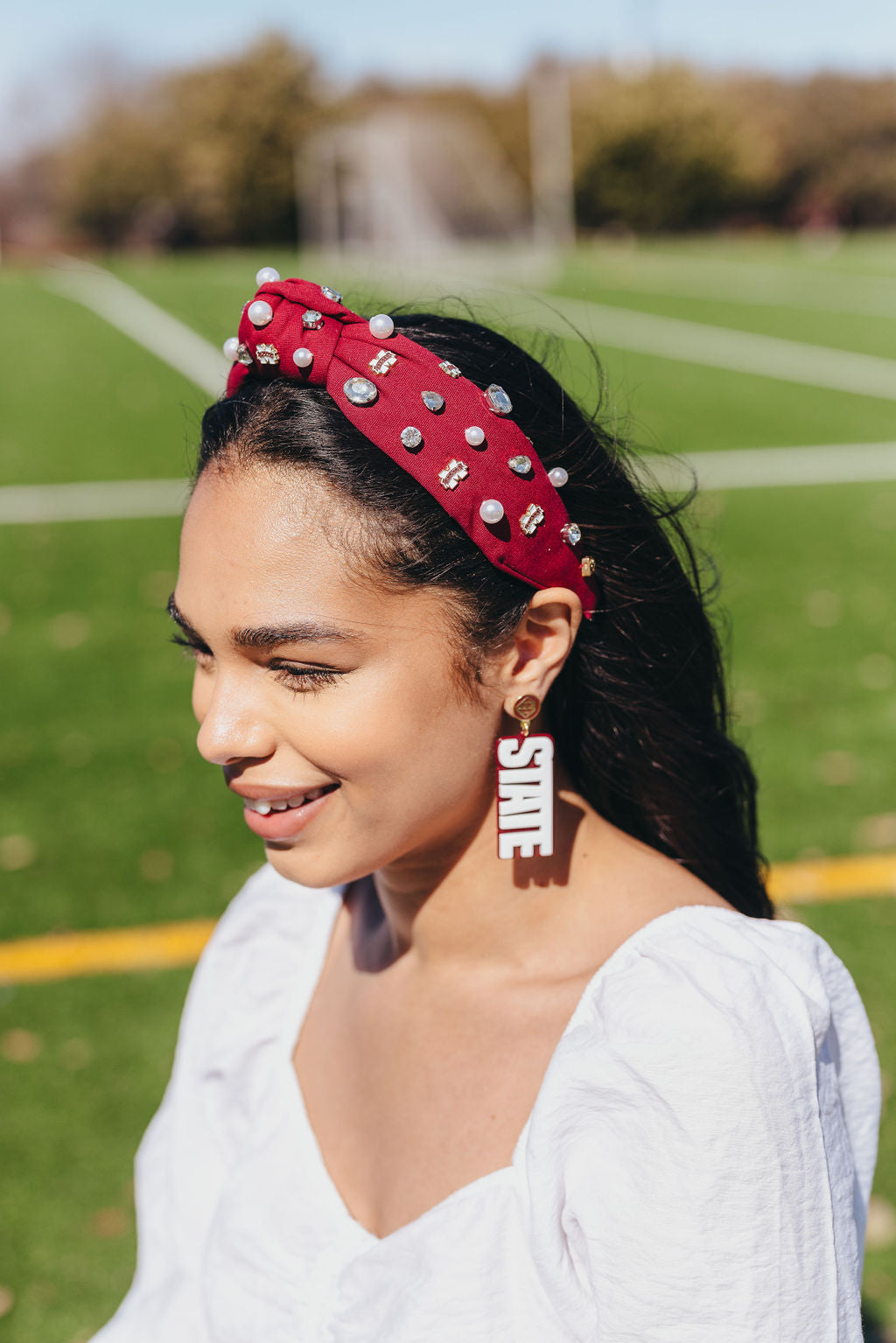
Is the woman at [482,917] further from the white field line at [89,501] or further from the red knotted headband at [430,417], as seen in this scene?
the white field line at [89,501]

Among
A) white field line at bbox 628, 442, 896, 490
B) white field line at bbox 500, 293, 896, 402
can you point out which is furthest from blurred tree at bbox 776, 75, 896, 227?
white field line at bbox 628, 442, 896, 490

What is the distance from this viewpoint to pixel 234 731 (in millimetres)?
1750

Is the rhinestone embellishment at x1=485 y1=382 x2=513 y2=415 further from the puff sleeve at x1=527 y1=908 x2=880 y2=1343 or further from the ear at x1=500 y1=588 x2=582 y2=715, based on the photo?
the puff sleeve at x1=527 y1=908 x2=880 y2=1343

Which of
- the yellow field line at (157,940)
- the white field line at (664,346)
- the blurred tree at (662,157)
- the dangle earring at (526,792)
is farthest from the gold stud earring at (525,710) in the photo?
the blurred tree at (662,157)

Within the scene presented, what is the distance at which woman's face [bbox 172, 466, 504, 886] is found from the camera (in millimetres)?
1707

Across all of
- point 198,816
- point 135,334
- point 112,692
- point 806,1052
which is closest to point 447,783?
point 806,1052

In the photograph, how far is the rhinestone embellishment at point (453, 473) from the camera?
1694mm

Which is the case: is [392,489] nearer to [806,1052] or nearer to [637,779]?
[637,779]

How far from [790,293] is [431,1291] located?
2575cm

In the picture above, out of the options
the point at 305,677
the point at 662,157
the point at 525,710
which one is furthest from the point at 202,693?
the point at 662,157

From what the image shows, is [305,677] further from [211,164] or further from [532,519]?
[211,164]

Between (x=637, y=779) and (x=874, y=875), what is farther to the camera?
(x=874, y=875)

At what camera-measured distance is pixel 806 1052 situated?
1568 millimetres

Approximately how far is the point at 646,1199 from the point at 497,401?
977mm
